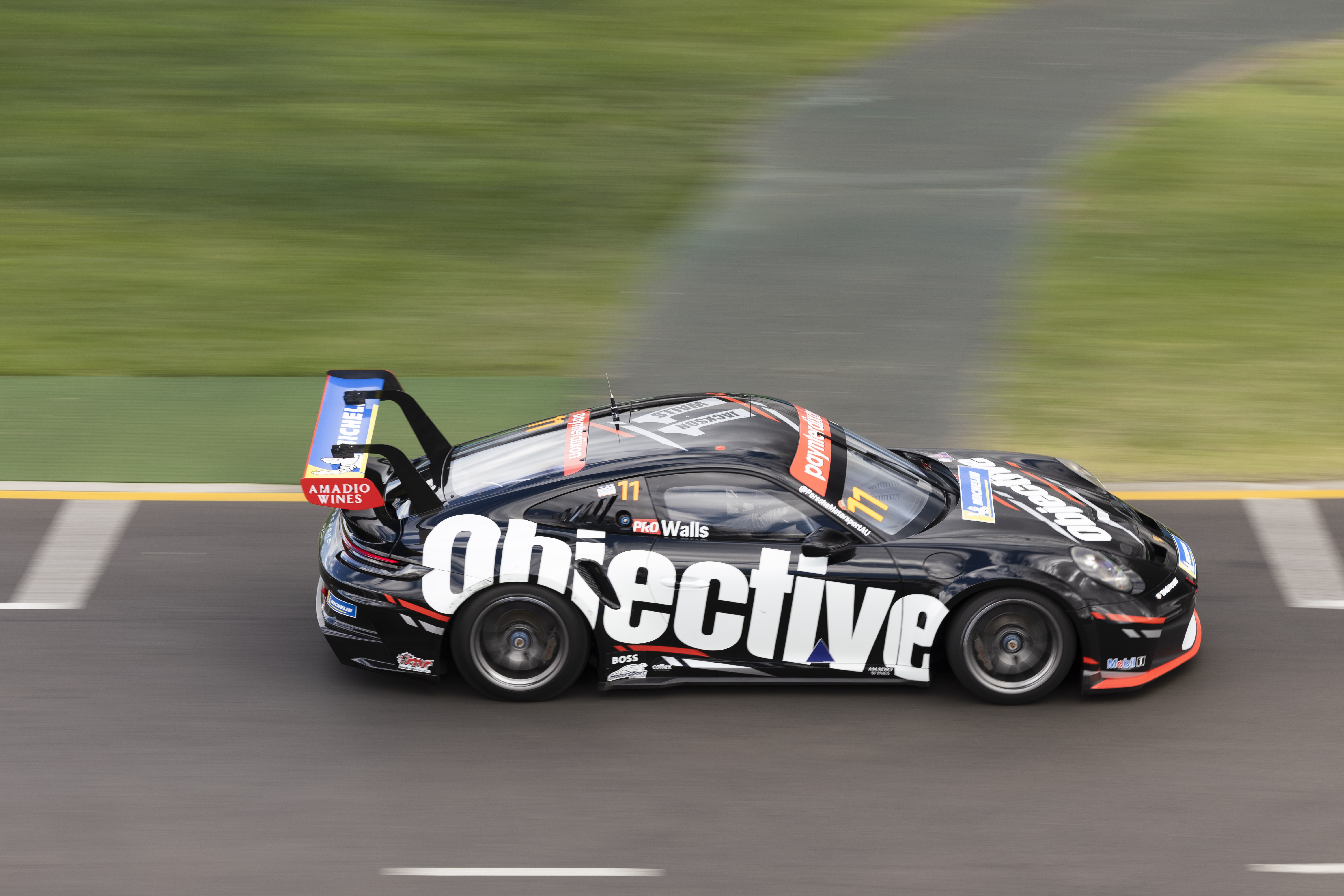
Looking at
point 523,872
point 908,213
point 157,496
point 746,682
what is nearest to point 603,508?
point 746,682

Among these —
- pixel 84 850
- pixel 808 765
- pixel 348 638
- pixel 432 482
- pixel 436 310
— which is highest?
pixel 436 310

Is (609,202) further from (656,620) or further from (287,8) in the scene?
(656,620)

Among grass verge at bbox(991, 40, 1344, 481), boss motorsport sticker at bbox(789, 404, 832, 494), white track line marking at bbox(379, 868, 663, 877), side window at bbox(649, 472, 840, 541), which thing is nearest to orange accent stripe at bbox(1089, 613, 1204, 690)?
side window at bbox(649, 472, 840, 541)

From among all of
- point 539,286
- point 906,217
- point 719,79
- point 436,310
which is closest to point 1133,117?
point 906,217

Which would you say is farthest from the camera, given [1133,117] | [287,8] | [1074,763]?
[287,8]

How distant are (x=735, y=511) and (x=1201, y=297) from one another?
7.09m

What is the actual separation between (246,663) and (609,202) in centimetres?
783

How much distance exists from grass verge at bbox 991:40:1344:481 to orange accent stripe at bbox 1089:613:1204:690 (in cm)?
293

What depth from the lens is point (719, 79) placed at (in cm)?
1681

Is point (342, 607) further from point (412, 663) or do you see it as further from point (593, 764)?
point (593, 764)

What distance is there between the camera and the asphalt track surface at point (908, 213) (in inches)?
456

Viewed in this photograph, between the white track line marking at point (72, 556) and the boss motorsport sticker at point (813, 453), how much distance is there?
419cm

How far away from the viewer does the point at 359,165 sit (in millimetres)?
15500

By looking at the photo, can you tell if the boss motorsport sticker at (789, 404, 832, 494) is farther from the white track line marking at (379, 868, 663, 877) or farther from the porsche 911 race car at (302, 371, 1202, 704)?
the white track line marking at (379, 868, 663, 877)
